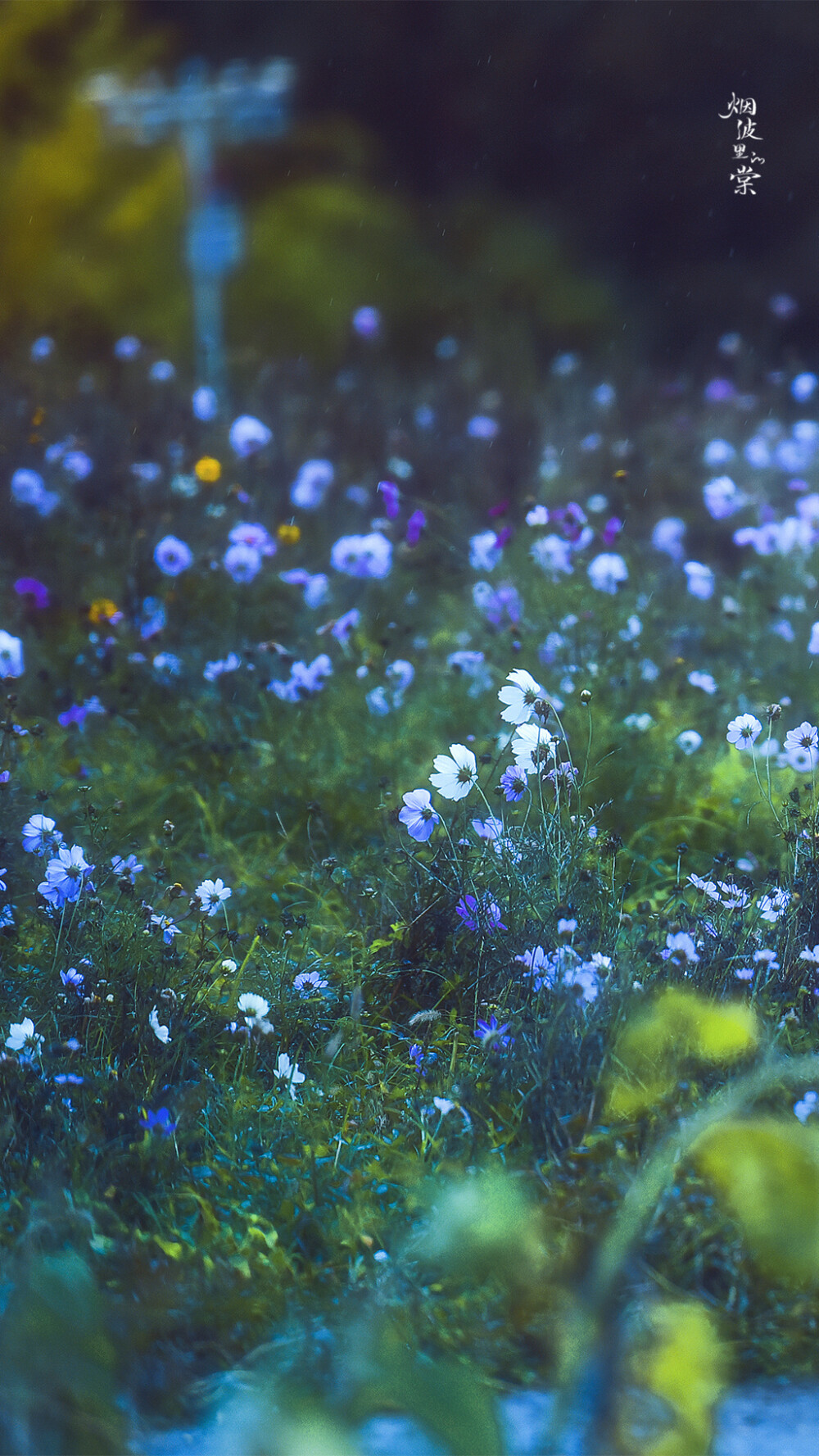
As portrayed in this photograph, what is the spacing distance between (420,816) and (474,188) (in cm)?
699

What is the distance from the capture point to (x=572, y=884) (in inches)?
84.4

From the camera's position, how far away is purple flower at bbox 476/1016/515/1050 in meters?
1.88

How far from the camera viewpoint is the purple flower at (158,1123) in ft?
5.80

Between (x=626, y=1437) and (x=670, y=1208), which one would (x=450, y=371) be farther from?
(x=626, y=1437)

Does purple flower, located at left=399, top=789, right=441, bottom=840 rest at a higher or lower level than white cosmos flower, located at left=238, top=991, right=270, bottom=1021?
higher

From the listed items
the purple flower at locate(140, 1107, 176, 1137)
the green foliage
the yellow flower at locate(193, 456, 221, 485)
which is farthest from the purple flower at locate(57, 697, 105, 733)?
the green foliage

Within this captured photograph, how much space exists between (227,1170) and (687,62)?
799 cm

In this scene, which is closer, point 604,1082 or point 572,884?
point 604,1082

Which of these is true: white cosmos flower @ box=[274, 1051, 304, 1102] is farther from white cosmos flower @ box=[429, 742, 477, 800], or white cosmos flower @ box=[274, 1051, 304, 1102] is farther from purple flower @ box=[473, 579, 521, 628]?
purple flower @ box=[473, 579, 521, 628]

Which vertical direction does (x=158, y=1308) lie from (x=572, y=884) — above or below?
below

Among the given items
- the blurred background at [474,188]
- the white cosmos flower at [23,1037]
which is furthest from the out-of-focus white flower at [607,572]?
the blurred background at [474,188]

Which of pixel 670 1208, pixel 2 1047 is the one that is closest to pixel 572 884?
pixel 670 1208

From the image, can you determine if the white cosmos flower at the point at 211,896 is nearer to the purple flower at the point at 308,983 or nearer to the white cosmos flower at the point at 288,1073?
the purple flower at the point at 308,983

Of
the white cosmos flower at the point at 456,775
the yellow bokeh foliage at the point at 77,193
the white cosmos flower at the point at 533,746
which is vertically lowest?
the white cosmos flower at the point at 456,775
